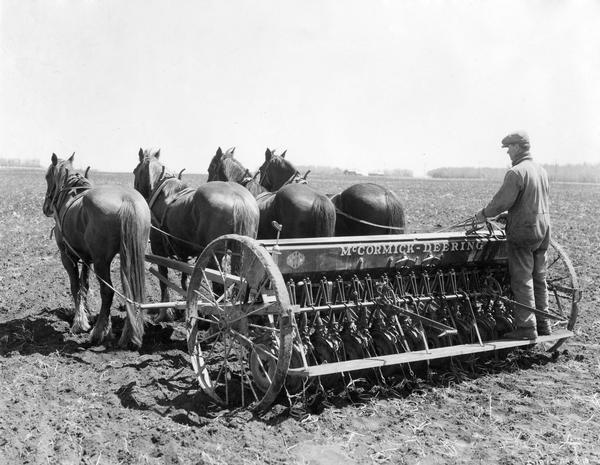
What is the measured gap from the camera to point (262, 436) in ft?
14.3

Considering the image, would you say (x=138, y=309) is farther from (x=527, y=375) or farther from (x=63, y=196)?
(x=527, y=375)

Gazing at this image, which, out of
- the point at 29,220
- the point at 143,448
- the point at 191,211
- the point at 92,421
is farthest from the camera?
the point at 29,220

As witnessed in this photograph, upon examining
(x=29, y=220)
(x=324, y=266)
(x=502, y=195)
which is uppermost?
(x=502, y=195)

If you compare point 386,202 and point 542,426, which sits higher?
point 386,202

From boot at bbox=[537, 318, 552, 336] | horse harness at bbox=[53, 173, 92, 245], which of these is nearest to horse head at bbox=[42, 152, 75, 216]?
horse harness at bbox=[53, 173, 92, 245]

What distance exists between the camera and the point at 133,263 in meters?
6.55

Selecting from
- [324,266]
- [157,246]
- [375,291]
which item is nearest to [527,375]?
[375,291]

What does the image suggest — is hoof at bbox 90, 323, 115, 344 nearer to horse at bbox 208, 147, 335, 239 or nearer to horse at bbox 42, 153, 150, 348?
horse at bbox 42, 153, 150, 348

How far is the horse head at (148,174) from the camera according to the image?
27.4 ft

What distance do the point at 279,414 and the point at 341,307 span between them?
1149 mm

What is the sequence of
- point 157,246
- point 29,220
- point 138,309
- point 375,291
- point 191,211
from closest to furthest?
point 375,291
point 138,309
point 191,211
point 157,246
point 29,220

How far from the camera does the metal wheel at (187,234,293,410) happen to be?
436 centimetres

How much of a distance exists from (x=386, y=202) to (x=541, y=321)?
9.67ft

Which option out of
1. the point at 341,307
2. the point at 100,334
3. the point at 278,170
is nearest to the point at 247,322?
the point at 341,307
